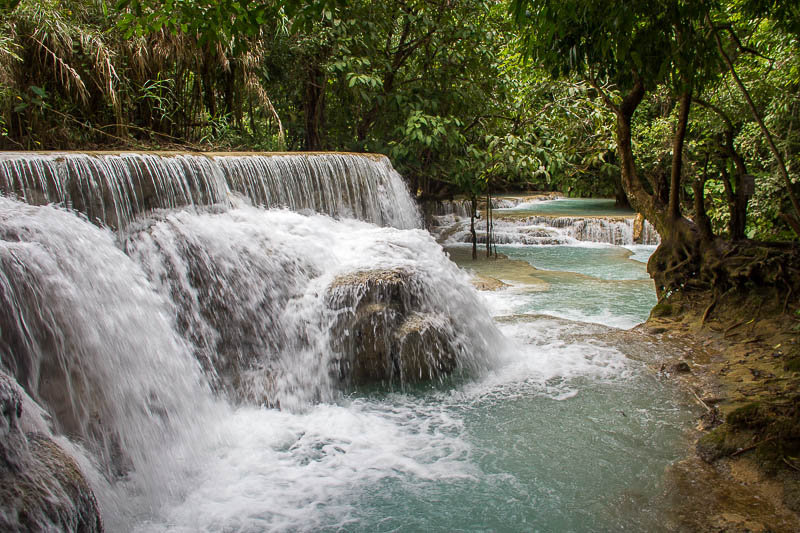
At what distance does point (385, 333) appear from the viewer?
194 inches

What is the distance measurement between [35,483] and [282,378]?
2670mm

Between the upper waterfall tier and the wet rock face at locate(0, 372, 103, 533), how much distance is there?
2.90m

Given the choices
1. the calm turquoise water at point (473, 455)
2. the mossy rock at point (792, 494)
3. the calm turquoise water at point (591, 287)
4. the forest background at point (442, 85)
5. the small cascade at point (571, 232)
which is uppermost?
the forest background at point (442, 85)

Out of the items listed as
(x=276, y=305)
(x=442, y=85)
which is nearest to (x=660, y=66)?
(x=276, y=305)

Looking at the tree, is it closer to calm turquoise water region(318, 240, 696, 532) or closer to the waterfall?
calm turquoise water region(318, 240, 696, 532)

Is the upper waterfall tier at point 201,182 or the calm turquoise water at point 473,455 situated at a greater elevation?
the upper waterfall tier at point 201,182

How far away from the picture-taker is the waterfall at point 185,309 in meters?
3.29

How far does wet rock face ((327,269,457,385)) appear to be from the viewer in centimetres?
488

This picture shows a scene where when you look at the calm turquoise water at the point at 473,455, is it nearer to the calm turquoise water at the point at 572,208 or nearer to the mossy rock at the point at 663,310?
the mossy rock at the point at 663,310

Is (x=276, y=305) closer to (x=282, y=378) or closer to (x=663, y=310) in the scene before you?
(x=282, y=378)

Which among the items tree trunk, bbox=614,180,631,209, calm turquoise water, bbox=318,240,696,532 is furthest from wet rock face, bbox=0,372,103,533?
tree trunk, bbox=614,180,631,209

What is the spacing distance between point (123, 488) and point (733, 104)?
8930 millimetres

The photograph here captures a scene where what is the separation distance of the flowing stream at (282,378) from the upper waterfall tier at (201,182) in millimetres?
27

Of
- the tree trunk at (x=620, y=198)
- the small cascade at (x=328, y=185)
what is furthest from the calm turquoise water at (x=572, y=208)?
the small cascade at (x=328, y=185)
